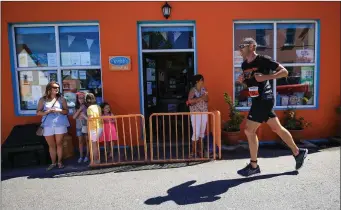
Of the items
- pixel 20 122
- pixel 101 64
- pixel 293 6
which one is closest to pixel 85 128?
pixel 101 64

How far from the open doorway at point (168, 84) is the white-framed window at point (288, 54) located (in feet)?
4.27

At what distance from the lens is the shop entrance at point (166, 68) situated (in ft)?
19.1

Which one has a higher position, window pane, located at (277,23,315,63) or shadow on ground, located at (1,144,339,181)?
window pane, located at (277,23,315,63)

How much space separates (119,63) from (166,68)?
176cm

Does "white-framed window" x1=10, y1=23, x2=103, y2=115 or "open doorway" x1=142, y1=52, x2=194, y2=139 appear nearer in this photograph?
"white-framed window" x1=10, y1=23, x2=103, y2=115

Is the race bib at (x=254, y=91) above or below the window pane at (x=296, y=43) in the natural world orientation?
below

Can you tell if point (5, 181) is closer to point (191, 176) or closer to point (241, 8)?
point (191, 176)

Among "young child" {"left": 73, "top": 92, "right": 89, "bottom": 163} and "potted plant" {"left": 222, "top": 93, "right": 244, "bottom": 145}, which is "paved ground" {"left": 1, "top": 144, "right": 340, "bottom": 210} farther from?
"potted plant" {"left": 222, "top": 93, "right": 244, "bottom": 145}

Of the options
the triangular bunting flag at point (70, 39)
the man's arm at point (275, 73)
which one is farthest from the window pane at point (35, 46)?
the man's arm at point (275, 73)

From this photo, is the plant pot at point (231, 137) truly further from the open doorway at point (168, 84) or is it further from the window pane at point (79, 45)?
the window pane at point (79, 45)

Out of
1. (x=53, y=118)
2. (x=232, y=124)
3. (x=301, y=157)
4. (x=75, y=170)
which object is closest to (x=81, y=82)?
(x=53, y=118)

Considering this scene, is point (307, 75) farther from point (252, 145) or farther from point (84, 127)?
point (84, 127)

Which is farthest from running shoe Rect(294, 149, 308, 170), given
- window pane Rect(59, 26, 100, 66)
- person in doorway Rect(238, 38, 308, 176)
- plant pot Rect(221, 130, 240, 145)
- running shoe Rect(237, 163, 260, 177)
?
window pane Rect(59, 26, 100, 66)

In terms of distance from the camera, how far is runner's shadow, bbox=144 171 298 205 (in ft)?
11.1
